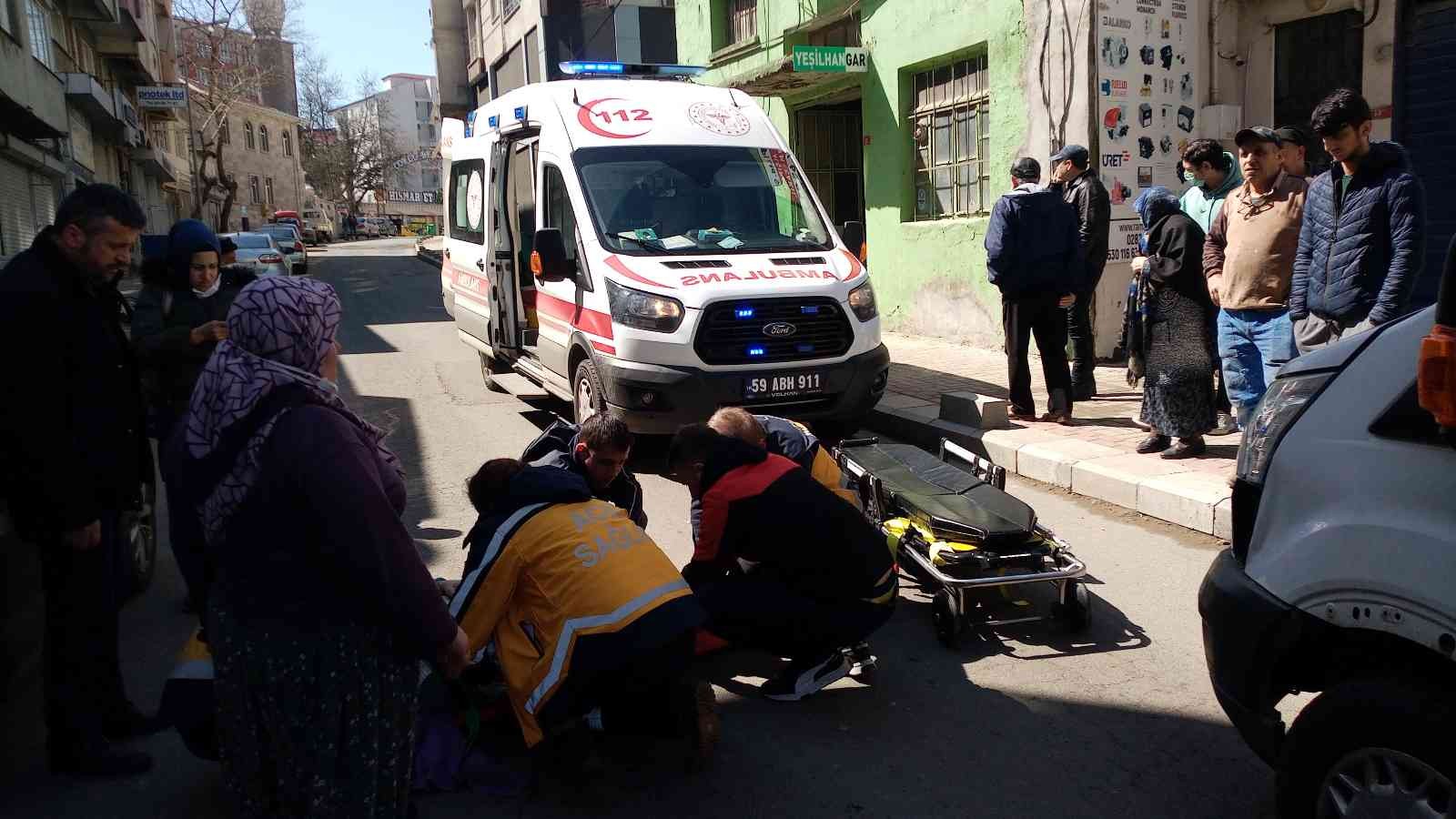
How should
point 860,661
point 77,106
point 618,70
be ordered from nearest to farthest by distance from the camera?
point 860,661, point 618,70, point 77,106

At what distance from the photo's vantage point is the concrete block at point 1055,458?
265 inches

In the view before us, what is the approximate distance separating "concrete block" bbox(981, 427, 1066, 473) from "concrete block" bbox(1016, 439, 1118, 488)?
65 millimetres

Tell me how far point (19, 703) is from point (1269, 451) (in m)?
4.31

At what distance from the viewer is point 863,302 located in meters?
7.16

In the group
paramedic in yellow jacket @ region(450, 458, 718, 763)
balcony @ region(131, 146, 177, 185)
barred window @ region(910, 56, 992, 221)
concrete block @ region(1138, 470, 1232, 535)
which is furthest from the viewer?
balcony @ region(131, 146, 177, 185)

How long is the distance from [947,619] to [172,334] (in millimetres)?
3469

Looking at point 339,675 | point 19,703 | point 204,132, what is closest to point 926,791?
point 339,675

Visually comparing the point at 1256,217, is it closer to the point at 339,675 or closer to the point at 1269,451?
the point at 1269,451

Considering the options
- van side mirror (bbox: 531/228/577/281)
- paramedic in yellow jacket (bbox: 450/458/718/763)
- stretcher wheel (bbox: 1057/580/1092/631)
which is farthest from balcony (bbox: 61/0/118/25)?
stretcher wheel (bbox: 1057/580/1092/631)

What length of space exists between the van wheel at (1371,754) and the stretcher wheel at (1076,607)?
1.82m

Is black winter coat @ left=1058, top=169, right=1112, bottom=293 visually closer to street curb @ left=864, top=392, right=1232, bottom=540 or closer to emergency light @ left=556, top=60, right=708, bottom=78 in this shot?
street curb @ left=864, top=392, right=1232, bottom=540

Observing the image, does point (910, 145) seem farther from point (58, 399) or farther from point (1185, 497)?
point (58, 399)

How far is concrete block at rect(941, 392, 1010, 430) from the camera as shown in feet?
25.2

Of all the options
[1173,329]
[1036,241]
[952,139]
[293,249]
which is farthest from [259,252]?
[1173,329]
